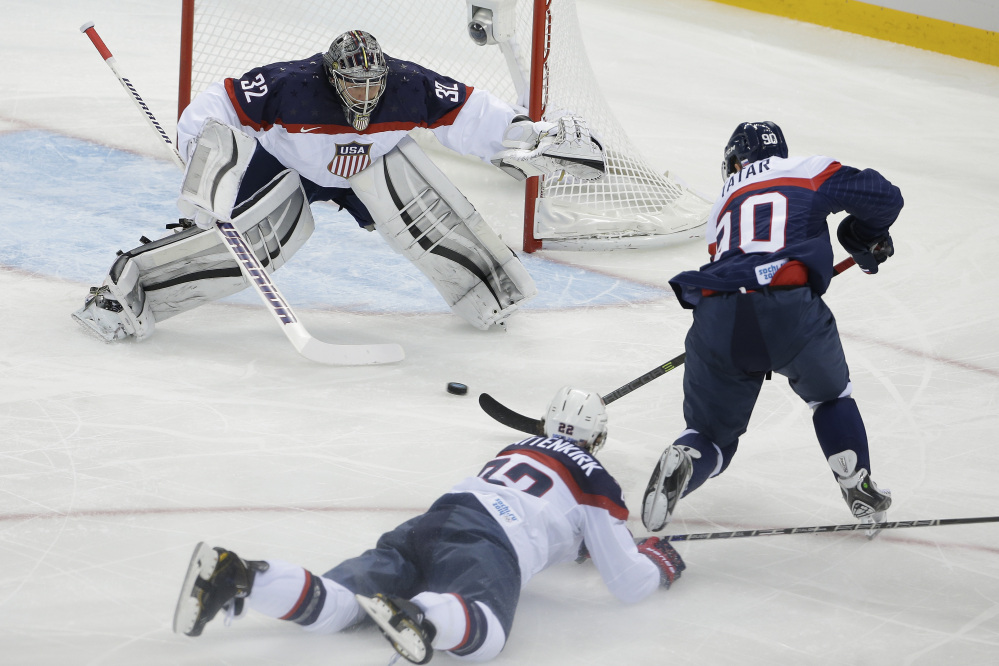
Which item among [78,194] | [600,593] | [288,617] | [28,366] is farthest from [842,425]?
[78,194]

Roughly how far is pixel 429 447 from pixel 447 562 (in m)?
0.93

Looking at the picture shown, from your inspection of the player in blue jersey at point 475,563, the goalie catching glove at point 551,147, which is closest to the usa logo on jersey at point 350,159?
the goalie catching glove at point 551,147

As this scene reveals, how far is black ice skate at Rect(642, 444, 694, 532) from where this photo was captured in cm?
250

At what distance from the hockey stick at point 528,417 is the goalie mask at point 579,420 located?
0.61 meters

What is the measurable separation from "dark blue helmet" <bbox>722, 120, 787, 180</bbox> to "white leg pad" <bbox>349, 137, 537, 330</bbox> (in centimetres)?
114

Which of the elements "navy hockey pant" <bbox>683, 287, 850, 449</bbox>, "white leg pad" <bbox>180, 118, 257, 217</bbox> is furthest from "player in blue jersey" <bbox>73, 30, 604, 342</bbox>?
"navy hockey pant" <bbox>683, 287, 850, 449</bbox>

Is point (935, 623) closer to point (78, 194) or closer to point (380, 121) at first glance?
point (380, 121)

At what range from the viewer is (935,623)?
245cm

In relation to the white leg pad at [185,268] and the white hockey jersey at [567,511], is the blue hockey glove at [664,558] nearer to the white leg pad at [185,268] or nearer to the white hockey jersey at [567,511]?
the white hockey jersey at [567,511]

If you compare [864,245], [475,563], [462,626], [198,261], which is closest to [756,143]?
[864,245]

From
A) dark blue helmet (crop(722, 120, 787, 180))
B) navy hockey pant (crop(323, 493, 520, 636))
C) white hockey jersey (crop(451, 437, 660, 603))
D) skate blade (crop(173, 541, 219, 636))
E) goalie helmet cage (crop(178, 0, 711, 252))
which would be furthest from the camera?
goalie helmet cage (crop(178, 0, 711, 252))

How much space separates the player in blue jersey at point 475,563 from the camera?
1.97 m

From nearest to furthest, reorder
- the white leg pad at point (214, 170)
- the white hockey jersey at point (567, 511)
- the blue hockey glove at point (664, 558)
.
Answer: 1. the white hockey jersey at point (567, 511)
2. the blue hockey glove at point (664, 558)
3. the white leg pad at point (214, 170)

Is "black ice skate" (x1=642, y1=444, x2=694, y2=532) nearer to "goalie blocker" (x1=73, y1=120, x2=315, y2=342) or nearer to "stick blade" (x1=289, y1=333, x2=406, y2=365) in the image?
"stick blade" (x1=289, y1=333, x2=406, y2=365)
